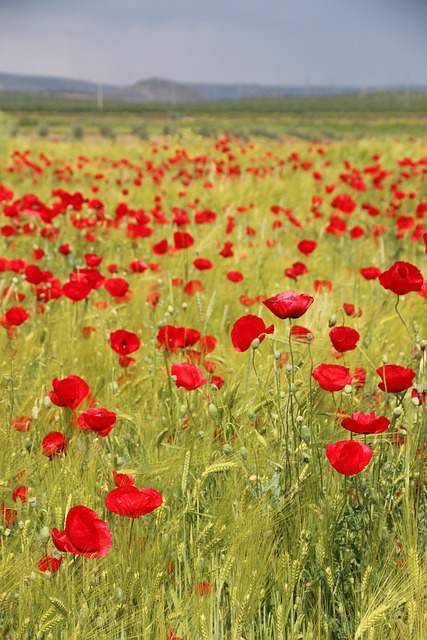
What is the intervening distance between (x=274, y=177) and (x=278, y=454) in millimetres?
5878

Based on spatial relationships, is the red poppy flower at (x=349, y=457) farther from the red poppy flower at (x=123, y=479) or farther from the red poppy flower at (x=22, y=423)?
the red poppy flower at (x=22, y=423)

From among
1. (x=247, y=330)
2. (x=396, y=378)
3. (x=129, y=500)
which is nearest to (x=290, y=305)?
(x=247, y=330)

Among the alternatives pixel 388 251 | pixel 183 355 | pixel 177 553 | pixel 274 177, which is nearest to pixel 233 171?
pixel 274 177

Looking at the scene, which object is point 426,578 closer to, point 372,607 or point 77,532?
point 372,607

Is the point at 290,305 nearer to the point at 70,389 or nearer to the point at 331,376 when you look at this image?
the point at 331,376

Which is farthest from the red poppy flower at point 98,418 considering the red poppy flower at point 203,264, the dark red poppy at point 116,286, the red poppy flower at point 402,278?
the red poppy flower at point 203,264

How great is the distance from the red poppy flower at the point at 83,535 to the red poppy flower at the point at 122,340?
0.68 metres

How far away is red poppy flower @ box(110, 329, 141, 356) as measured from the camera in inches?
65.1

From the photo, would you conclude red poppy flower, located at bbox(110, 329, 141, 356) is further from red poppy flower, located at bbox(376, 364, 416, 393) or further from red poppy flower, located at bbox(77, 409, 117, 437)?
red poppy flower, located at bbox(376, 364, 416, 393)

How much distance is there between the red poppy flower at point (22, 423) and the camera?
60.6 inches

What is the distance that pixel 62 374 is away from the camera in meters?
1.94

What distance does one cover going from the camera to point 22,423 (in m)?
1.55

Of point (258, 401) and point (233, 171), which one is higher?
point (233, 171)

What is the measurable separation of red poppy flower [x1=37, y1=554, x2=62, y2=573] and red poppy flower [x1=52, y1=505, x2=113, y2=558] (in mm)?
131
